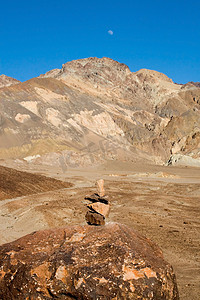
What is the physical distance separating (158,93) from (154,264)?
355 ft

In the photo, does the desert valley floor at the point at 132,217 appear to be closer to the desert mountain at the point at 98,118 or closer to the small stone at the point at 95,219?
the small stone at the point at 95,219

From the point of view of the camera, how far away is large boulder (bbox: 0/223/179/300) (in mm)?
3951

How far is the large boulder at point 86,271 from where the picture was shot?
3951 mm

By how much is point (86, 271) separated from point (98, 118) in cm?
7251

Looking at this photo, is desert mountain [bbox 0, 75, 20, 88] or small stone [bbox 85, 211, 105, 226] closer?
small stone [bbox 85, 211, 105, 226]

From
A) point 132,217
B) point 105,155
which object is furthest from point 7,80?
point 132,217

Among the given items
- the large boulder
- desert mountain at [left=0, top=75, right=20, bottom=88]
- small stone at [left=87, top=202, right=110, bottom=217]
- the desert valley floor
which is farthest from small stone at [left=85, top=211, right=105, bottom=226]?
desert mountain at [left=0, top=75, right=20, bottom=88]

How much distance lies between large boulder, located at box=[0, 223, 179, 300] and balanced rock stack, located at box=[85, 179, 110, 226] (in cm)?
628

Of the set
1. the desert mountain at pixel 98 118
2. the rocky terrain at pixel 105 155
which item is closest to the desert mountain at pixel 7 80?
the rocky terrain at pixel 105 155

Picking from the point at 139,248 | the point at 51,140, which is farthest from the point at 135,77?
the point at 139,248

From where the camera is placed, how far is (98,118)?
7594cm

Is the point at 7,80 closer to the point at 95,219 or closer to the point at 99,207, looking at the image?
the point at 99,207

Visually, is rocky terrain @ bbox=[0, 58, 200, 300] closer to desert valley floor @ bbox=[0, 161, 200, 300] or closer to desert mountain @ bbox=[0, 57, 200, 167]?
desert valley floor @ bbox=[0, 161, 200, 300]

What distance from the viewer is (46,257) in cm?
441
